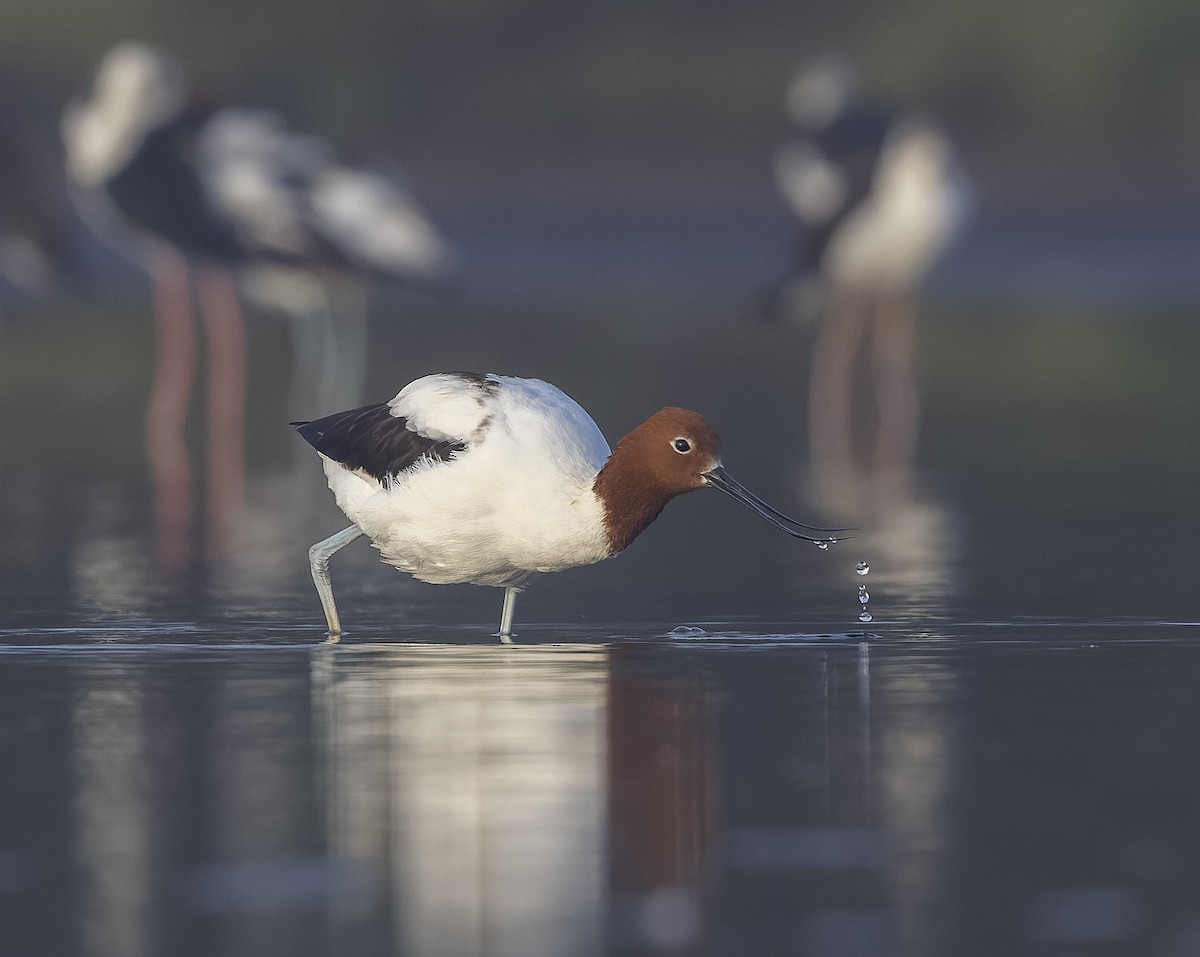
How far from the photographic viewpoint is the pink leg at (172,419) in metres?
11.3

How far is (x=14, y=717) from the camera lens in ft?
23.4

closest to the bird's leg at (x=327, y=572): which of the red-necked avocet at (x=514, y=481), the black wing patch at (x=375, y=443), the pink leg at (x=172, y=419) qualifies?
the red-necked avocet at (x=514, y=481)

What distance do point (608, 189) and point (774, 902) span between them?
2667 cm

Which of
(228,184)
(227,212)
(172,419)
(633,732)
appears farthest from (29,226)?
(633,732)

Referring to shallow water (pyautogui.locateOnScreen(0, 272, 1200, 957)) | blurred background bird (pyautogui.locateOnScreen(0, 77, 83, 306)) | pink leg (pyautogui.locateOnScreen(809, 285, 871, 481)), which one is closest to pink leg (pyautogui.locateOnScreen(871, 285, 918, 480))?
pink leg (pyautogui.locateOnScreen(809, 285, 871, 481))

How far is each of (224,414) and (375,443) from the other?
7600 mm

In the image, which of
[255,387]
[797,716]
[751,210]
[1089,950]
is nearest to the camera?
[1089,950]

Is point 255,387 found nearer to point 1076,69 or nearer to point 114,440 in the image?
point 114,440

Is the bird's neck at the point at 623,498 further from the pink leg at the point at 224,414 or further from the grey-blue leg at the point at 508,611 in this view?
the pink leg at the point at 224,414

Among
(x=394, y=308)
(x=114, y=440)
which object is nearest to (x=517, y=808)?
(x=114, y=440)

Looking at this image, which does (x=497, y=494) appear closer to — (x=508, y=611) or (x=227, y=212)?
(x=508, y=611)

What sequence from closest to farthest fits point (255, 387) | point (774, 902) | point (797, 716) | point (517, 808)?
point (774, 902), point (517, 808), point (797, 716), point (255, 387)

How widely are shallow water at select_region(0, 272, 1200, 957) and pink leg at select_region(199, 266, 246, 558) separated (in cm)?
11

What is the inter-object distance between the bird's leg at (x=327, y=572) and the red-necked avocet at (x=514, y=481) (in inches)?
1.8
